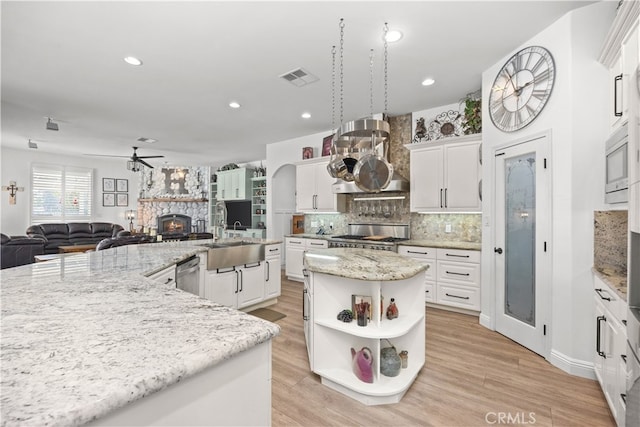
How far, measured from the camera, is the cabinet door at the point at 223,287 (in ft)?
10.7

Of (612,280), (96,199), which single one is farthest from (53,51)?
(96,199)

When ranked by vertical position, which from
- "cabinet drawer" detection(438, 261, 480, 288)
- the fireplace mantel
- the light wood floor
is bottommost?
the light wood floor

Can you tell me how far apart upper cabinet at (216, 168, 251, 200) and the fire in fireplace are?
207cm

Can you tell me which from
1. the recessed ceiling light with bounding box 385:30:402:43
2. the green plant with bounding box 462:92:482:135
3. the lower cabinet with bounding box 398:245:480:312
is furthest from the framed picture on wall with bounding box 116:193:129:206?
the green plant with bounding box 462:92:482:135

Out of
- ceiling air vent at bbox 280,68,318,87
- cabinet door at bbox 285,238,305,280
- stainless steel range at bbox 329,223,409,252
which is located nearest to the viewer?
ceiling air vent at bbox 280,68,318,87

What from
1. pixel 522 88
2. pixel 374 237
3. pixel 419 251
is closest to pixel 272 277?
pixel 374 237

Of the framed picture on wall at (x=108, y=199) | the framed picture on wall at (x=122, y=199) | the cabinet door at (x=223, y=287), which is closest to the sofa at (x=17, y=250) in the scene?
the cabinet door at (x=223, y=287)

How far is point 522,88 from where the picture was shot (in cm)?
273

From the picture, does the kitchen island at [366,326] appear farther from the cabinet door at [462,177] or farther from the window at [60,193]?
the window at [60,193]

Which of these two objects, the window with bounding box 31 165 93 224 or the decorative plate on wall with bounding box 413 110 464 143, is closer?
the decorative plate on wall with bounding box 413 110 464 143

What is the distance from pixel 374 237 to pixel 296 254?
62.9 inches

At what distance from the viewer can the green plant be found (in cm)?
362

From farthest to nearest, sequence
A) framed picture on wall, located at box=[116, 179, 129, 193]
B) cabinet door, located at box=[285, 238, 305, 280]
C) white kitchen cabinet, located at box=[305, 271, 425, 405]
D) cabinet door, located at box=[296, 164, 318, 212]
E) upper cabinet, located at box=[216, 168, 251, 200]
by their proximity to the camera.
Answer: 1. framed picture on wall, located at box=[116, 179, 129, 193]
2. upper cabinet, located at box=[216, 168, 251, 200]
3. cabinet door, located at box=[296, 164, 318, 212]
4. cabinet door, located at box=[285, 238, 305, 280]
5. white kitchen cabinet, located at box=[305, 271, 425, 405]

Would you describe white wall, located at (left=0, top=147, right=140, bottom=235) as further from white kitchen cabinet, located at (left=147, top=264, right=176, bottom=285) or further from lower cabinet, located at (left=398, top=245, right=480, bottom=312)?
lower cabinet, located at (left=398, top=245, right=480, bottom=312)
